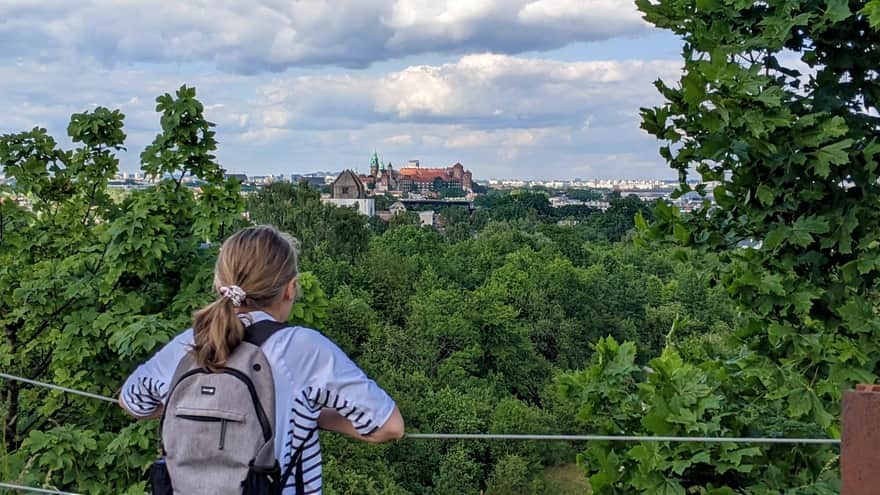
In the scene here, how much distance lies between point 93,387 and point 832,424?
3.64 meters

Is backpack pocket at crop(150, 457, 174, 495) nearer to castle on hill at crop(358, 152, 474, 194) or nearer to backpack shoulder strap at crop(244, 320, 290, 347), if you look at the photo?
backpack shoulder strap at crop(244, 320, 290, 347)

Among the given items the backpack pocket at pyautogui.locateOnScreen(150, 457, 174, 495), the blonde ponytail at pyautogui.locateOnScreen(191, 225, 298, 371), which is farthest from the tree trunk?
the blonde ponytail at pyautogui.locateOnScreen(191, 225, 298, 371)

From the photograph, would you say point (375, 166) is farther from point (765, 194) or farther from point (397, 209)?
point (765, 194)

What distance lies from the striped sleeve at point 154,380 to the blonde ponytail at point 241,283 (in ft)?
0.42

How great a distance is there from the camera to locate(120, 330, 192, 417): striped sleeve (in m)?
2.14

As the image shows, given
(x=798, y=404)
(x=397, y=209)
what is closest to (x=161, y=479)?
(x=798, y=404)

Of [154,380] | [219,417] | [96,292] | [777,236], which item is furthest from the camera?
[96,292]

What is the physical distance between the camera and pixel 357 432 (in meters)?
2.09

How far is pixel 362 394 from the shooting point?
6.61 ft

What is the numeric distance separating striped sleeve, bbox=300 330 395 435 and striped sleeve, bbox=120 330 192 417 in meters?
0.30

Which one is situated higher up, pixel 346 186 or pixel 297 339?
pixel 346 186

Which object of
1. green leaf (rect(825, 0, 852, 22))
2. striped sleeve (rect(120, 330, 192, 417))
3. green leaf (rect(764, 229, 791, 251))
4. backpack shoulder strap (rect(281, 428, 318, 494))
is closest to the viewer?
backpack shoulder strap (rect(281, 428, 318, 494))

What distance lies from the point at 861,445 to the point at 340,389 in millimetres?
1166

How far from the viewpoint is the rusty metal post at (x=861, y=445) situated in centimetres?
199
